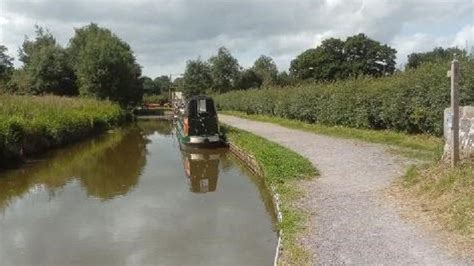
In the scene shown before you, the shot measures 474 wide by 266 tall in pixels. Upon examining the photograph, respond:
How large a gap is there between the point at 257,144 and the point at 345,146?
339 centimetres

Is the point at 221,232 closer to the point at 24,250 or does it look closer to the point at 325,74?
the point at 24,250

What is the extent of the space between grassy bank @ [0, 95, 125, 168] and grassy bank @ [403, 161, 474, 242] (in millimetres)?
13406

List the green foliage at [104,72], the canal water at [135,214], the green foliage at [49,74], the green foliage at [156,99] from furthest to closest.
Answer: the green foliage at [156,99], the green foliage at [49,74], the green foliage at [104,72], the canal water at [135,214]

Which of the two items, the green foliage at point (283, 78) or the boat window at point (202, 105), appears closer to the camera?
the boat window at point (202, 105)

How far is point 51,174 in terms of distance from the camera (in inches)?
693

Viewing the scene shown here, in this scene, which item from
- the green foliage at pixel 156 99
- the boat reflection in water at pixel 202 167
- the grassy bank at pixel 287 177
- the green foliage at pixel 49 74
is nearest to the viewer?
the grassy bank at pixel 287 177

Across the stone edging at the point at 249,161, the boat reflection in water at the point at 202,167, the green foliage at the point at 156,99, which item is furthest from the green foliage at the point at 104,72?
the green foliage at the point at 156,99

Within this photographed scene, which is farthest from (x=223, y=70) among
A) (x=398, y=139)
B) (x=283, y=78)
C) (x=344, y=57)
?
(x=398, y=139)

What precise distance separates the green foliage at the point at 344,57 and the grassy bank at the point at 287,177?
202 feet

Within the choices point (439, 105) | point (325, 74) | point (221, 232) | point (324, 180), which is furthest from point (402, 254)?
point (325, 74)

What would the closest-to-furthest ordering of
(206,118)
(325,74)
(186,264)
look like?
(186,264)
(206,118)
(325,74)

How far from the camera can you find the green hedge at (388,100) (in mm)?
17312

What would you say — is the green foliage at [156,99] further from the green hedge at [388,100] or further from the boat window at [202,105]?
the boat window at [202,105]

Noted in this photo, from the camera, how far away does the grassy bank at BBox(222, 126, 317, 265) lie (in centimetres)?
746
